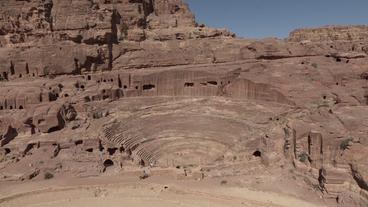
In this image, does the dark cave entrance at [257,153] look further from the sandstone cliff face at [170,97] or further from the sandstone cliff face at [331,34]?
the sandstone cliff face at [331,34]

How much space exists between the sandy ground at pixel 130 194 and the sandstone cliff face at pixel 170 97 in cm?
156

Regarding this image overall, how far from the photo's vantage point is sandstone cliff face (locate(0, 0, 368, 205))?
24.6 m

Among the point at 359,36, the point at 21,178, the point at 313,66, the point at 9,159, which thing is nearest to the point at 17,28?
the point at 9,159

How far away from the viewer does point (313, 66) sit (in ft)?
109

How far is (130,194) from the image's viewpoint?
866 inches

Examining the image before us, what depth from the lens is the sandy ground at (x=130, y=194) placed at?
67.9 ft

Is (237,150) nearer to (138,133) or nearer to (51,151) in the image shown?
(138,133)

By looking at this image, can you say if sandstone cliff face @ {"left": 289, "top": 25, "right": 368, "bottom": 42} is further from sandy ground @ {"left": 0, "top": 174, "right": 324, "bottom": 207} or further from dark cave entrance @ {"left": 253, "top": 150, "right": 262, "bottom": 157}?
sandy ground @ {"left": 0, "top": 174, "right": 324, "bottom": 207}

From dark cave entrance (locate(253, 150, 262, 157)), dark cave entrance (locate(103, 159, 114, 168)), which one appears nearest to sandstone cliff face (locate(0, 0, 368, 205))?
dark cave entrance (locate(253, 150, 262, 157))

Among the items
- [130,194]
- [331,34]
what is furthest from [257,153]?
[331,34]

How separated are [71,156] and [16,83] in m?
13.5

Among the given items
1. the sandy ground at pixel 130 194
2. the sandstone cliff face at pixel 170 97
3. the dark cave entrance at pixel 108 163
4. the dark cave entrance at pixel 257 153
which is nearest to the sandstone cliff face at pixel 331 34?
the sandstone cliff face at pixel 170 97

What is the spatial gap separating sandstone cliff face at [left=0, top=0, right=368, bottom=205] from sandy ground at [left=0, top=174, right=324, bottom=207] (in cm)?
156

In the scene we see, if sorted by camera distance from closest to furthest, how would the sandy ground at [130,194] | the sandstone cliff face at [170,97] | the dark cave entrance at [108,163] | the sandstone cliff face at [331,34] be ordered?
the sandy ground at [130,194]
the sandstone cliff face at [170,97]
the dark cave entrance at [108,163]
the sandstone cliff face at [331,34]
